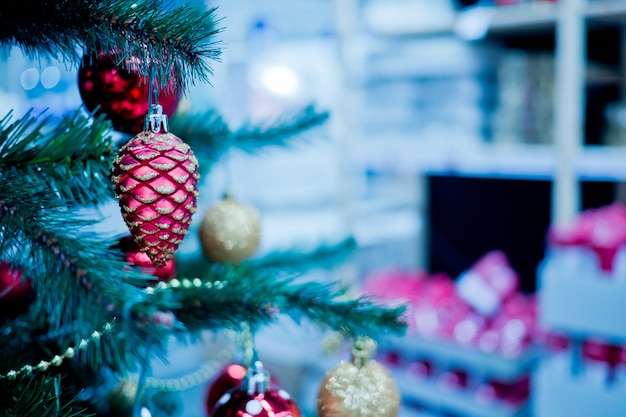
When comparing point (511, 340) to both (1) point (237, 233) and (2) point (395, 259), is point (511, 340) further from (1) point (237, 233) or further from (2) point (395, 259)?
(1) point (237, 233)

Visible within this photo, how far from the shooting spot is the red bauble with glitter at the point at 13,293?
58 cm

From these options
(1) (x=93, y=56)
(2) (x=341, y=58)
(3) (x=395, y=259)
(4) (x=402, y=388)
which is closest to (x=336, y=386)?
(1) (x=93, y=56)

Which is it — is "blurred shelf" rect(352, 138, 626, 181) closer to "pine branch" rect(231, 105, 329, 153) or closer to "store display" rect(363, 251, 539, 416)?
"store display" rect(363, 251, 539, 416)

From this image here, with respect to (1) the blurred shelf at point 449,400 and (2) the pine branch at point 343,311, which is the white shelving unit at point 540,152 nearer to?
(1) the blurred shelf at point 449,400

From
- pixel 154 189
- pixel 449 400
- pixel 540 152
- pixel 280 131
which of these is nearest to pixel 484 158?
pixel 540 152

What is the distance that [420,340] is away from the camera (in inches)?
63.4

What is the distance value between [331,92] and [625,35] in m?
0.89

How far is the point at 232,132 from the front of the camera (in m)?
0.72

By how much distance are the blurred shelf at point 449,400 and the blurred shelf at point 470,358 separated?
6cm

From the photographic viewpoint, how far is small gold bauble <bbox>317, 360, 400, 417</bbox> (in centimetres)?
52

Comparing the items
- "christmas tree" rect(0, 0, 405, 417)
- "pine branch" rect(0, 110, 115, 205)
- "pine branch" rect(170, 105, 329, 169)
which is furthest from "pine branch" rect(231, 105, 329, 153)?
"pine branch" rect(0, 110, 115, 205)

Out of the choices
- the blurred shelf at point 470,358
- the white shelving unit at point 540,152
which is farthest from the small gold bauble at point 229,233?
the blurred shelf at point 470,358

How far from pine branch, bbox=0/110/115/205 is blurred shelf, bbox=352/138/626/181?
1.24 metres

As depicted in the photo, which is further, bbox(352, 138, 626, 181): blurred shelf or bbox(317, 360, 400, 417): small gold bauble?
bbox(352, 138, 626, 181): blurred shelf
